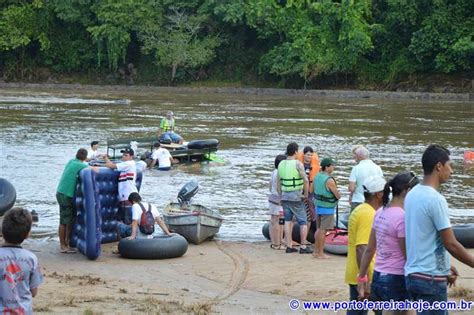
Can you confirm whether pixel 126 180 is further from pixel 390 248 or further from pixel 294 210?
pixel 390 248

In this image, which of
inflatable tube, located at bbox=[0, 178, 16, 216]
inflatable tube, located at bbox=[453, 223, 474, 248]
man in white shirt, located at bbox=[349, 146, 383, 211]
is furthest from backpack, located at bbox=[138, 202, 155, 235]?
inflatable tube, located at bbox=[453, 223, 474, 248]

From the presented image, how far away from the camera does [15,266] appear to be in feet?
19.5

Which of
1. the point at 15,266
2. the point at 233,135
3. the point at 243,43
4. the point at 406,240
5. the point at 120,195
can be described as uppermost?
the point at 243,43

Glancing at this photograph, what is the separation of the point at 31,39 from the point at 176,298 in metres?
66.1

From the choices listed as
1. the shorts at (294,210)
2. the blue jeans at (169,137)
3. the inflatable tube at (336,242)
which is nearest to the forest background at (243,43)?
the blue jeans at (169,137)

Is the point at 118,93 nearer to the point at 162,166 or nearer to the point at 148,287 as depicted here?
the point at 162,166

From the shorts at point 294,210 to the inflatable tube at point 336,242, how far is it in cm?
44

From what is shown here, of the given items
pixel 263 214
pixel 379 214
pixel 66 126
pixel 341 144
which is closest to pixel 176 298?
pixel 379 214

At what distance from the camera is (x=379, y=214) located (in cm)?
684

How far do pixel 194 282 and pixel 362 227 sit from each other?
4140 millimetres

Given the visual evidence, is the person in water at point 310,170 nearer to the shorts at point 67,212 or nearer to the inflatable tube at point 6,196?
the shorts at point 67,212

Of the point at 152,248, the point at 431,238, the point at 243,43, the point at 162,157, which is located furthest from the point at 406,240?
the point at 243,43

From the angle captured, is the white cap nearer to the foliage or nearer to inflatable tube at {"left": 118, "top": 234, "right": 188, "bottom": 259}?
inflatable tube at {"left": 118, "top": 234, "right": 188, "bottom": 259}

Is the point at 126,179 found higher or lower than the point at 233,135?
higher
